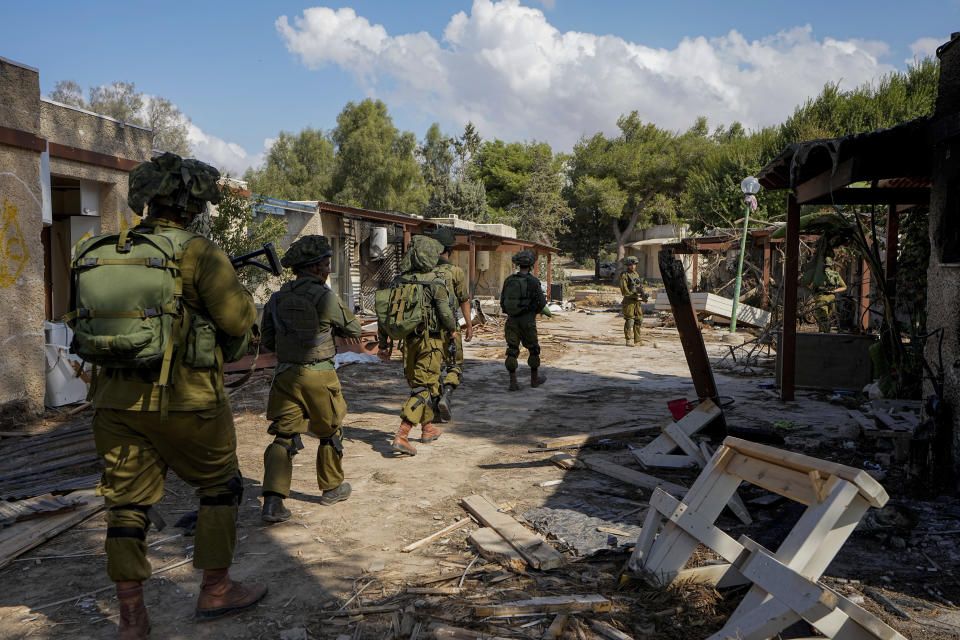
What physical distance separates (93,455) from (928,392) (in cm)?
658

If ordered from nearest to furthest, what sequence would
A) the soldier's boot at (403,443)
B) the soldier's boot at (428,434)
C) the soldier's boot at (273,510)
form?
the soldier's boot at (273,510) → the soldier's boot at (403,443) → the soldier's boot at (428,434)

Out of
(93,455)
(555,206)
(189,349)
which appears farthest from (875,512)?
(555,206)

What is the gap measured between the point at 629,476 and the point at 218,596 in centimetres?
295

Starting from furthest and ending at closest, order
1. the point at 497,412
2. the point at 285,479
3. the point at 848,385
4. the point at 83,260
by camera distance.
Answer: the point at 848,385, the point at 497,412, the point at 285,479, the point at 83,260

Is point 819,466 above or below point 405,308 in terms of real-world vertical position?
below

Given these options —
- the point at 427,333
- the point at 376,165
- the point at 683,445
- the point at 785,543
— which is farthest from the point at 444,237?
the point at 376,165

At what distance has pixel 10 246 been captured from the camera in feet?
21.7

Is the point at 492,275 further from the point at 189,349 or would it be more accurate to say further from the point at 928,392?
the point at 189,349

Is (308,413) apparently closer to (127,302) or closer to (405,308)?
(405,308)

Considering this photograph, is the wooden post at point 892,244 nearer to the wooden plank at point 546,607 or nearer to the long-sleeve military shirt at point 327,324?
the long-sleeve military shirt at point 327,324

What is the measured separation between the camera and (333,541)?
3.82 metres

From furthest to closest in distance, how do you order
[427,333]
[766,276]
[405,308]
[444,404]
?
[766,276] → [444,404] → [427,333] → [405,308]

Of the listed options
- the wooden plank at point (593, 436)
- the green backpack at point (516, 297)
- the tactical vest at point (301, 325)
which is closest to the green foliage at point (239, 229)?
the green backpack at point (516, 297)

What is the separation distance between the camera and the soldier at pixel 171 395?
2.65m
